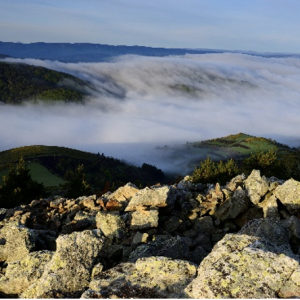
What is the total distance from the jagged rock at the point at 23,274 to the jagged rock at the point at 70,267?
106cm

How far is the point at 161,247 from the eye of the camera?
59.7 feet

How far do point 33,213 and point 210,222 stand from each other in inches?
640

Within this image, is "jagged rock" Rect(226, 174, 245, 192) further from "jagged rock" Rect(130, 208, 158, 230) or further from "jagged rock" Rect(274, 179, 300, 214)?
"jagged rock" Rect(130, 208, 158, 230)

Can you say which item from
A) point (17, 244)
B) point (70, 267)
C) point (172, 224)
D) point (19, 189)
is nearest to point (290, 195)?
point (172, 224)

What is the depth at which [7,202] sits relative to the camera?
69.4 meters

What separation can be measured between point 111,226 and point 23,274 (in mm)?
6879

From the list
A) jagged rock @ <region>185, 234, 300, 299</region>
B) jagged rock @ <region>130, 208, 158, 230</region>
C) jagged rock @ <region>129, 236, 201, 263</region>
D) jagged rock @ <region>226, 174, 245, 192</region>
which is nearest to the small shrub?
jagged rock @ <region>226, 174, 245, 192</region>

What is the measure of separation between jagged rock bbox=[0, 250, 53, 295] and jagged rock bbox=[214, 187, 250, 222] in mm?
14139

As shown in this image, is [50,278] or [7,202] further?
[7,202]

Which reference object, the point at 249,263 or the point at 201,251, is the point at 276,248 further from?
the point at 201,251

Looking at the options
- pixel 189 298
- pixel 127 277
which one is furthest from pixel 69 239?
pixel 189 298

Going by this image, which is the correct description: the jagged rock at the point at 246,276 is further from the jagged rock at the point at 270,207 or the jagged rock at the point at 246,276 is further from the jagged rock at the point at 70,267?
the jagged rock at the point at 270,207

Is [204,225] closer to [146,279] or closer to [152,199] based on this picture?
[152,199]

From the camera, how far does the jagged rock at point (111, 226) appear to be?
21375 mm
